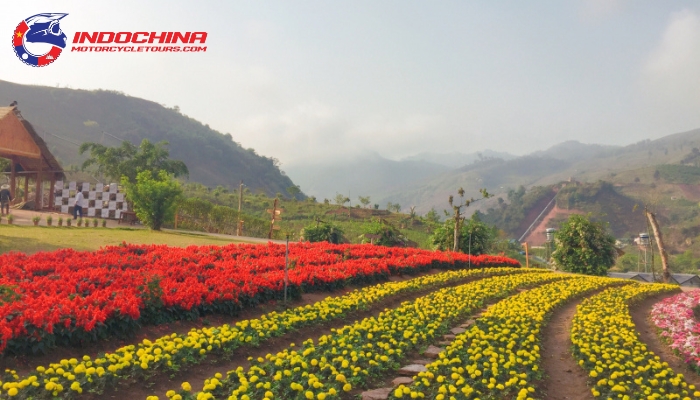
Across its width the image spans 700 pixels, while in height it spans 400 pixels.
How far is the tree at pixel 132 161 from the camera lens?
3822cm

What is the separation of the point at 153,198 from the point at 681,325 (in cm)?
1872

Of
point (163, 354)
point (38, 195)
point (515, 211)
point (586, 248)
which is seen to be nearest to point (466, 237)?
point (586, 248)

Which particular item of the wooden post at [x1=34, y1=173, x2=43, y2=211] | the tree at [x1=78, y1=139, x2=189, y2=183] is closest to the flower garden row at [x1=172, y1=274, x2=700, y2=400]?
the wooden post at [x1=34, y1=173, x2=43, y2=211]

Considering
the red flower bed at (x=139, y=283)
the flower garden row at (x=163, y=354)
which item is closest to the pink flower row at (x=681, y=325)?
the flower garden row at (x=163, y=354)

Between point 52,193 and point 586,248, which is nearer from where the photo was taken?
point 586,248

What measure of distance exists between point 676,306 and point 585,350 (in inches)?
206

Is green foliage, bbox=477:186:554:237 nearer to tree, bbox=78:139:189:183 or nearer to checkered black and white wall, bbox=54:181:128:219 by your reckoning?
tree, bbox=78:139:189:183

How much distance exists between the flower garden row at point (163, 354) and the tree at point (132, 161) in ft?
104

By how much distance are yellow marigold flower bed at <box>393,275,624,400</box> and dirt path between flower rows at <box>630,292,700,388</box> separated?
185cm

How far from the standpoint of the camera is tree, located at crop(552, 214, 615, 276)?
2114cm

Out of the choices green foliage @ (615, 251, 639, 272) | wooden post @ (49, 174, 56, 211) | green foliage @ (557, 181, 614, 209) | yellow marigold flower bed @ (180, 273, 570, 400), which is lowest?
green foliage @ (615, 251, 639, 272)

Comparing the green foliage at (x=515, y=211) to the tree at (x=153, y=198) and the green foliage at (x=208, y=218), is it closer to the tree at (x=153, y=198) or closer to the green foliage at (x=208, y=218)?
the green foliage at (x=208, y=218)

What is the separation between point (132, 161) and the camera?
3872 cm

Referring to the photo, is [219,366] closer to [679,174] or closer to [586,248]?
[586,248]
